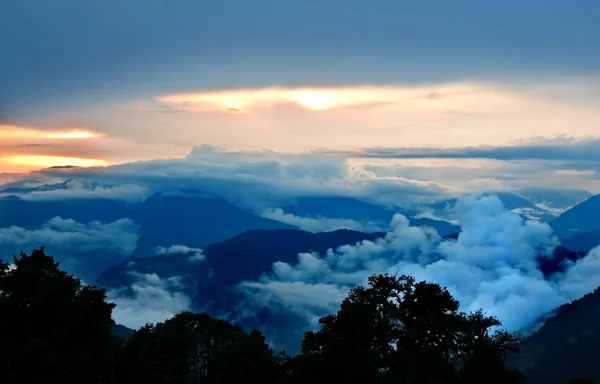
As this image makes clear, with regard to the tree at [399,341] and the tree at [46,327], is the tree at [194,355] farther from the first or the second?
the tree at [46,327]

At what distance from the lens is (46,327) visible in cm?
6019

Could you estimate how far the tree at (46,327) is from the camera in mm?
57938

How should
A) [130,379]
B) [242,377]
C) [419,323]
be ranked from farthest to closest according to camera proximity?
[130,379] → [242,377] → [419,323]

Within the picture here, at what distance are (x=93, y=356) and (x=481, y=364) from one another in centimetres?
3342

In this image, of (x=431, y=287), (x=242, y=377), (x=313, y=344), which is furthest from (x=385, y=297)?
(x=242, y=377)

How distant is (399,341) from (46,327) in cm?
3088

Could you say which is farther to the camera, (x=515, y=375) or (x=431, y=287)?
(x=431, y=287)

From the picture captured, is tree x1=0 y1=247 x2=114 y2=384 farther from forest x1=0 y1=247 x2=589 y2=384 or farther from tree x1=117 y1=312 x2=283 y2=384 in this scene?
tree x1=117 y1=312 x2=283 y2=384

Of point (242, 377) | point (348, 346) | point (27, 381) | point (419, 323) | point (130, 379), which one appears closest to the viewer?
point (27, 381)

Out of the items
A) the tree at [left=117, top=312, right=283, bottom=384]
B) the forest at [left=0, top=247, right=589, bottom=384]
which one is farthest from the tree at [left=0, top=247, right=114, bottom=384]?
the tree at [left=117, top=312, right=283, bottom=384]

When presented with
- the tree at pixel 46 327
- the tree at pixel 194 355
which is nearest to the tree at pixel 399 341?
the tree at pixel 194 355

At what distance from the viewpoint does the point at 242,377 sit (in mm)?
76750

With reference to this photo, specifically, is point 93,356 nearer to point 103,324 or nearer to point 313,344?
point 103,324

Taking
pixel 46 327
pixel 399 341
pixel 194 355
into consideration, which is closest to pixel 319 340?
pixel 399 341
